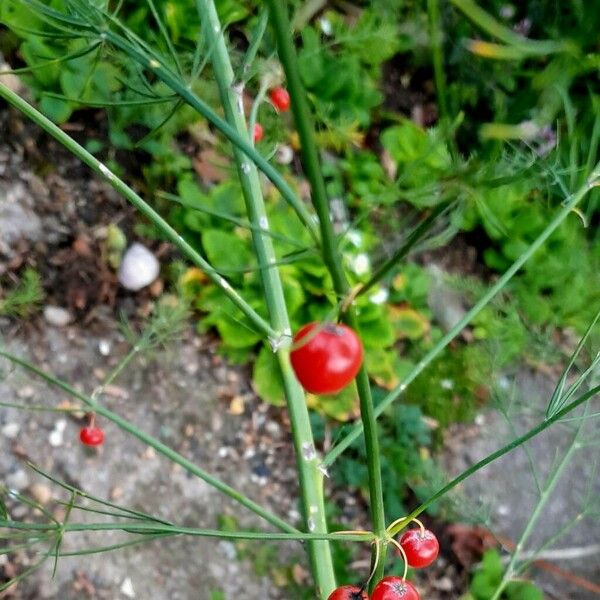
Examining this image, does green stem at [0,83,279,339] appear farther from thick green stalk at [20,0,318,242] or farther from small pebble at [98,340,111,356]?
small pebble at [98,340,111,356]

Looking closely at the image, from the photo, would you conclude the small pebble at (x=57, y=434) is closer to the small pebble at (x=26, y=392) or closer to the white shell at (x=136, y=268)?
the small pebble at (x=26, y=392)

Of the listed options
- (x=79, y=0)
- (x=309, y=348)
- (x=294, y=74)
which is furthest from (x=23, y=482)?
(x=294, y=74)

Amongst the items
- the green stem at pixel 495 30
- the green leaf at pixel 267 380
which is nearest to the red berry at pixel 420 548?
the green stem at pixel 495 30

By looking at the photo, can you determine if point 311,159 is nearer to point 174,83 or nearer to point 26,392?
point 174,83

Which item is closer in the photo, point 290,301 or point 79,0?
point 79,0

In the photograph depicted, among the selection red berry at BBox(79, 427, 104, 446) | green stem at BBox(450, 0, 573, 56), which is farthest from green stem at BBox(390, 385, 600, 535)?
red berry at BBox(79, 427, 104, 446)

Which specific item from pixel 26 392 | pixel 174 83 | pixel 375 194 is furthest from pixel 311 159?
pixel 375 194

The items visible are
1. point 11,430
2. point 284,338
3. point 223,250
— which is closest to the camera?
point 284,338

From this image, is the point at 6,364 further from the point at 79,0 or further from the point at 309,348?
the point at 309,348
